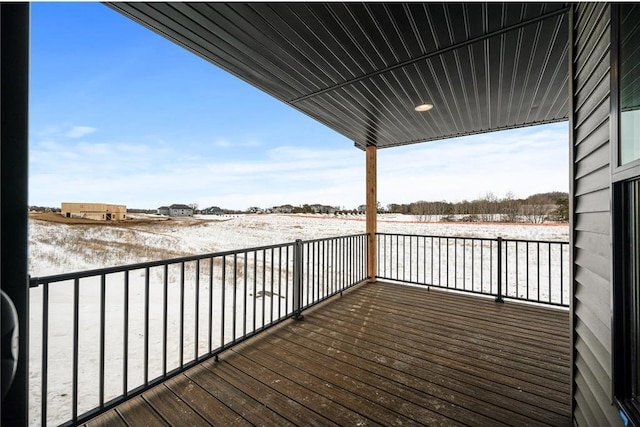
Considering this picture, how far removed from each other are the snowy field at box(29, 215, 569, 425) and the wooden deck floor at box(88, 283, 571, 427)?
0.29 metres

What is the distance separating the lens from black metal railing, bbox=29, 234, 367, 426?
1.54 metres

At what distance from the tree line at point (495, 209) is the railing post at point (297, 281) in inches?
251

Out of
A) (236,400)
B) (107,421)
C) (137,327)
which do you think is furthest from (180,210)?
(236,400)

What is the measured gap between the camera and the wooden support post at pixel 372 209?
15.0 ft

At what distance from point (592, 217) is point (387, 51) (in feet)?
5.96

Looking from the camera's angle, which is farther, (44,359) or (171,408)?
(171,408)

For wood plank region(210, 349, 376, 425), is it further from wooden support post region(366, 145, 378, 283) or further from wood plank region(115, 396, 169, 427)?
wooden support post region(366, 145, 378, 283)

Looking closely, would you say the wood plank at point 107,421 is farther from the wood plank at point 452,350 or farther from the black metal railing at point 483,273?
the black metal railing at point 483,273

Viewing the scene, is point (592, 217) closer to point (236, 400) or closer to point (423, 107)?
point (236, 400)

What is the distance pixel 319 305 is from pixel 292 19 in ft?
10.0

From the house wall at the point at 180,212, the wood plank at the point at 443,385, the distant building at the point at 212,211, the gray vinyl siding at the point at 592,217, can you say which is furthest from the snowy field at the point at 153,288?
the gray vinyl siding at the point at 592,217

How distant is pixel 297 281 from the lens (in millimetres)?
3051

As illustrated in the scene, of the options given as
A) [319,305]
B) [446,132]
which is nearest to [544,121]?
[446,132]

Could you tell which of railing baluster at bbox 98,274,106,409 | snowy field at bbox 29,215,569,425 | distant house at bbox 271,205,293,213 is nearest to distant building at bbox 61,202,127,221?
snowy field at bbox 29,215,569,425
